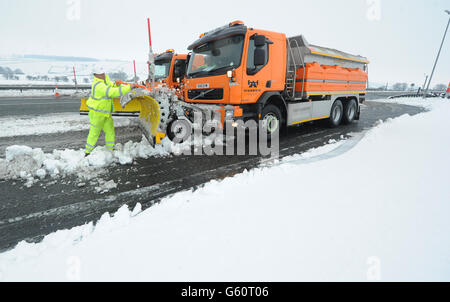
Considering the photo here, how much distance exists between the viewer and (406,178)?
9.80 feet

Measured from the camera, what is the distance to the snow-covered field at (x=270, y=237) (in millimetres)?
1585

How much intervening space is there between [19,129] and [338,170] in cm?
834

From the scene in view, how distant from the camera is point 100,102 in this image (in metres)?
3.96

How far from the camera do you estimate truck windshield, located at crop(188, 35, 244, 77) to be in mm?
4766

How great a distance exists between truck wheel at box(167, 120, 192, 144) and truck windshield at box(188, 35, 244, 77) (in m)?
1.31

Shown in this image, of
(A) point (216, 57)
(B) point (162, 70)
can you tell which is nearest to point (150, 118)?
(A) point (216, 57)

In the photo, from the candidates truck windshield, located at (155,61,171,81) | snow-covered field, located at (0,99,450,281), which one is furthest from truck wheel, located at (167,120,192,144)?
truck windshield, located at (155,61,171,81)

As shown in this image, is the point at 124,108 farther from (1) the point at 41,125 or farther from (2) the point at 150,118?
(1) the point at 41,125

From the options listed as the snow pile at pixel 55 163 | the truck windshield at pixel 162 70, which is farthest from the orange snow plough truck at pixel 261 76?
the truck windshield at pixel 162 70

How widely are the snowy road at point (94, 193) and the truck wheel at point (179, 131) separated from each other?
0.90 metres

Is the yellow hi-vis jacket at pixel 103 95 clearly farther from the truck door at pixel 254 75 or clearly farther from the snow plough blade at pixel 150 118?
the truck door at pixel 254 75

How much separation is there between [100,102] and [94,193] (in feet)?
5.99

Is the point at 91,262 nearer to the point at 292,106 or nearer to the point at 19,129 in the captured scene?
the point at 292,106
